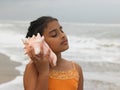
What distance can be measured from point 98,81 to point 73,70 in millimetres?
6703

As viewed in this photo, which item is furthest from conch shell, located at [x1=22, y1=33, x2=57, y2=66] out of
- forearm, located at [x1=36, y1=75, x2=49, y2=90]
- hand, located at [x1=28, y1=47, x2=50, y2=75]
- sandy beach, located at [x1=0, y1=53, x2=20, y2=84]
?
sandy beach, located at [x1=0, y1=53, x2=20, y2=84]

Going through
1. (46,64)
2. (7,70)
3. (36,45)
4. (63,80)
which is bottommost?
(7,70)

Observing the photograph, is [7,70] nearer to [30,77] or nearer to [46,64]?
[30,77]

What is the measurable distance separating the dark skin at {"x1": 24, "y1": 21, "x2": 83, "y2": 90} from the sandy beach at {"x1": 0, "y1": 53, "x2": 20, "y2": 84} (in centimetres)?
658

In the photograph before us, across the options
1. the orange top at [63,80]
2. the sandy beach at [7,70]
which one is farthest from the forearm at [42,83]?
the sandy beach at [7,70]

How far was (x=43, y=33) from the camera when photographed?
2.67 m

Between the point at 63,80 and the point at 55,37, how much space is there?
0.92 ft

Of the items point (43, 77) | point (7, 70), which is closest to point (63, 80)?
point (43, 77)

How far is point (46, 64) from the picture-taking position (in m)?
2.44

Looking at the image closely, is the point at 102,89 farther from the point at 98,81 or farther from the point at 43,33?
the point at 43,33

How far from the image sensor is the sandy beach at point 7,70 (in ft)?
31.9

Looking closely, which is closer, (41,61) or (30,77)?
(41,61)

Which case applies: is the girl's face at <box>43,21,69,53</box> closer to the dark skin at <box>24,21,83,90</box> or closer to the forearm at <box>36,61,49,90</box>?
the dark skin at <box>24,21,83,90</box>

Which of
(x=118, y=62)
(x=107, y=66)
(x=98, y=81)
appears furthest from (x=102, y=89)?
(x=118, y=62)
